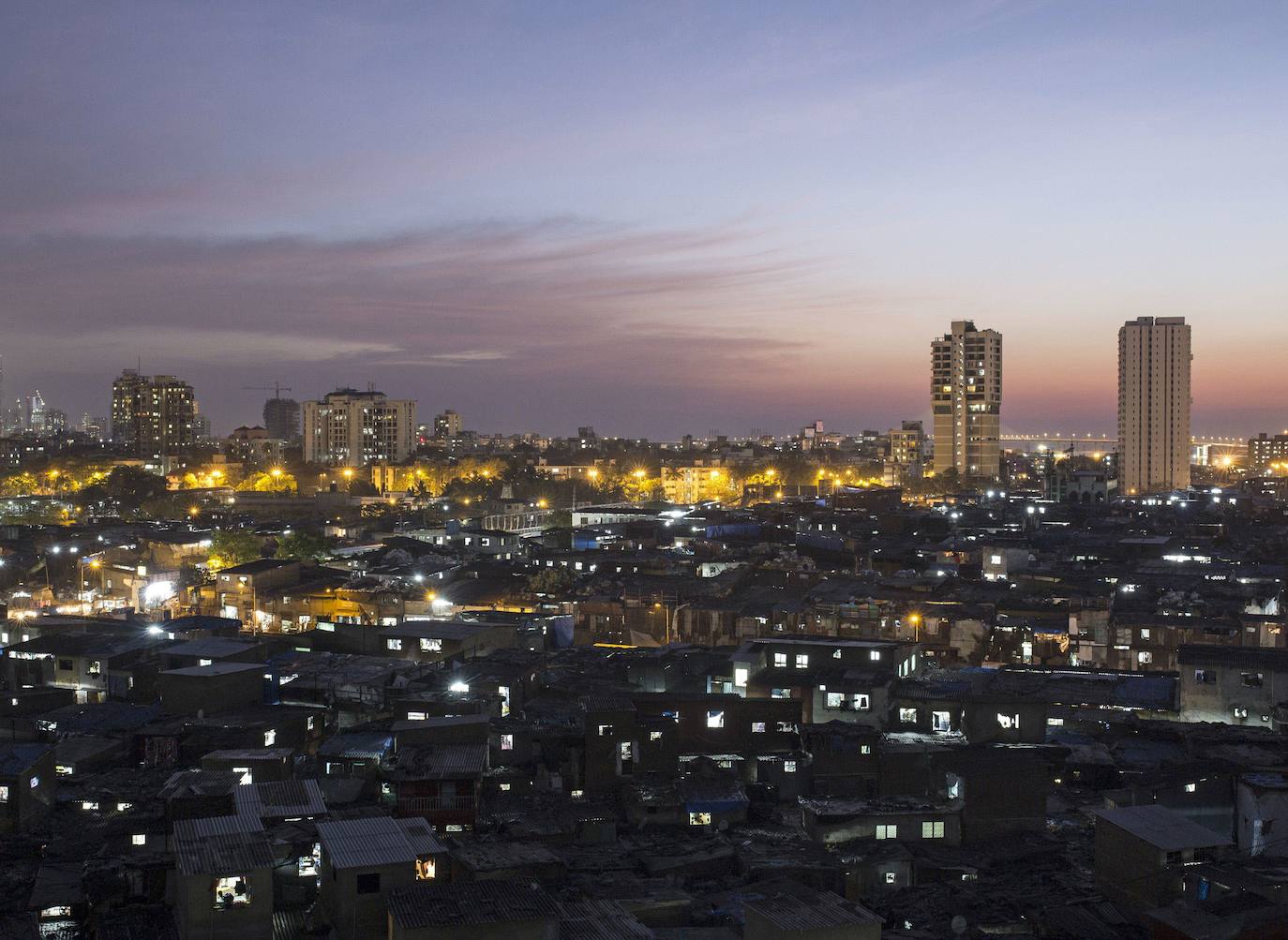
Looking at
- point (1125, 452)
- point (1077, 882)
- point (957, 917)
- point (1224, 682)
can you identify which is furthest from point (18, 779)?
point (1125, 452)

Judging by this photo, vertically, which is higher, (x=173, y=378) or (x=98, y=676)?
(x=173, y=378)

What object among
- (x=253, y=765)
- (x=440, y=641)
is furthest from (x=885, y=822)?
(x=440, y=641)

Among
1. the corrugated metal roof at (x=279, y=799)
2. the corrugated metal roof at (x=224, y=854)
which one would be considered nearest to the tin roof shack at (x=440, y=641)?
the corrugated metal roof at (x=279, y=799)

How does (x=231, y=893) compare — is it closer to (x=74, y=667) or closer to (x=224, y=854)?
(x=224, y=854)

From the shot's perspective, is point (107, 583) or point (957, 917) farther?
point (107, 583)

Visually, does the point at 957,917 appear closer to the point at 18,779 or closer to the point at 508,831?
the point at 508,831

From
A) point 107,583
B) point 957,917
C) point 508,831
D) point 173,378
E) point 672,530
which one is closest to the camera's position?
point 957,917

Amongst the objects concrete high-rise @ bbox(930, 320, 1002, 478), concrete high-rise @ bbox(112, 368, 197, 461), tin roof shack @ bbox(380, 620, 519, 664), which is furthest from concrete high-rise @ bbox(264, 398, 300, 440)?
tin roof shack @ bbox(380, 620, 519, 664)
